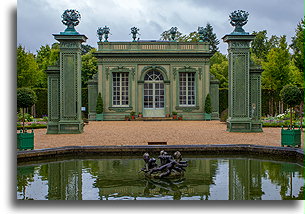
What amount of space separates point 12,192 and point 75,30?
1006 cm

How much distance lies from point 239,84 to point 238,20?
2.39 m

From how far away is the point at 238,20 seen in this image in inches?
551

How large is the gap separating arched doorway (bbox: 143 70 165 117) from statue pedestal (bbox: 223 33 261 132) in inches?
385

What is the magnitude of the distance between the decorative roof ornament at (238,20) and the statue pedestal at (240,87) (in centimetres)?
32

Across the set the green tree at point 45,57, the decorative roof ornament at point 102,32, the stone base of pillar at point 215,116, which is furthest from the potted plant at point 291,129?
the green tree at point 45,57

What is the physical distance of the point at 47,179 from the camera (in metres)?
6.43

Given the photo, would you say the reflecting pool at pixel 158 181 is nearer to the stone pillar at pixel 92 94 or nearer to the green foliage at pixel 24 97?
the green foliage at pixel 24 97

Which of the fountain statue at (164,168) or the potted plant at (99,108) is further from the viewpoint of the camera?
the potted plant at (99,108)

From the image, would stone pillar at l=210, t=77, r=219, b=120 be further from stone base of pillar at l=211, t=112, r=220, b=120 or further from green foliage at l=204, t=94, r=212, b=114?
green foliage at l=204, t=94, r=212, b=114

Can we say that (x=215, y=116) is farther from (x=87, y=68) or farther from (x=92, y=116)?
(x=87, y=68)

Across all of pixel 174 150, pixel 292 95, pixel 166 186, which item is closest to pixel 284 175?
pixel 166 186

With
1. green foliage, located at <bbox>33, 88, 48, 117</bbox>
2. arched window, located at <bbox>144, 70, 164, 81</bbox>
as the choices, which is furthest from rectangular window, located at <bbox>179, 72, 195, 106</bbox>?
green foliage, located at <bbox>33, 88, 48, 117</bbox>

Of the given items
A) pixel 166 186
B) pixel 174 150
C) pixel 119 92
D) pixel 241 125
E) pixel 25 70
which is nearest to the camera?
pixel 166 186

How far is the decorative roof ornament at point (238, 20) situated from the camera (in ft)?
45.5
